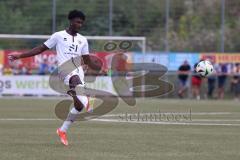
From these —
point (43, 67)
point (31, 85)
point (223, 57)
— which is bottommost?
point (31, 85)

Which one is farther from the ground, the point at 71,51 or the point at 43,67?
the point at 71,51

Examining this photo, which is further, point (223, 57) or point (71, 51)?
point (223, 57)

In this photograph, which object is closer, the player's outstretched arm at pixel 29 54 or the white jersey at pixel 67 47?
the player's outstretched arm at pixel 29 54

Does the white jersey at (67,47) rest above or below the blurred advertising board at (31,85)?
above

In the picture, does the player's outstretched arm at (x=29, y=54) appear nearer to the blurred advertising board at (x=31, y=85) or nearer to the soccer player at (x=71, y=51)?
the soccer player at (x=71, y=51)

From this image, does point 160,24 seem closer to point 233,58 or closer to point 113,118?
point 233,58

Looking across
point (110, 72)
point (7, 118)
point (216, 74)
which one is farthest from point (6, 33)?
point (7, 118)

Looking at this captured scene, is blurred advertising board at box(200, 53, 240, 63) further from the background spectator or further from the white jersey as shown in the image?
the white jersey

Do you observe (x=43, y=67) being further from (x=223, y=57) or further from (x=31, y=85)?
(x=223, y=57)

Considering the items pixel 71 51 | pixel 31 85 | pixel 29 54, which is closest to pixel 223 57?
pixel 31 85

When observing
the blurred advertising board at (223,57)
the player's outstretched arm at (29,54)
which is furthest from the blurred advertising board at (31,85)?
the player's outstretched arm at (29,54)

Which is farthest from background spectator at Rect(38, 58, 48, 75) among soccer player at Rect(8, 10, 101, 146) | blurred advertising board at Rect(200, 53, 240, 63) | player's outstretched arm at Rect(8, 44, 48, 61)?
player's outstretched arm at Rect(8, 44, 48, 61)

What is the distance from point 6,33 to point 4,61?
2603 mm

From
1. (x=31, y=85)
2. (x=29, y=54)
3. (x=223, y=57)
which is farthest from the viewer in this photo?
(x=223, y=57)
